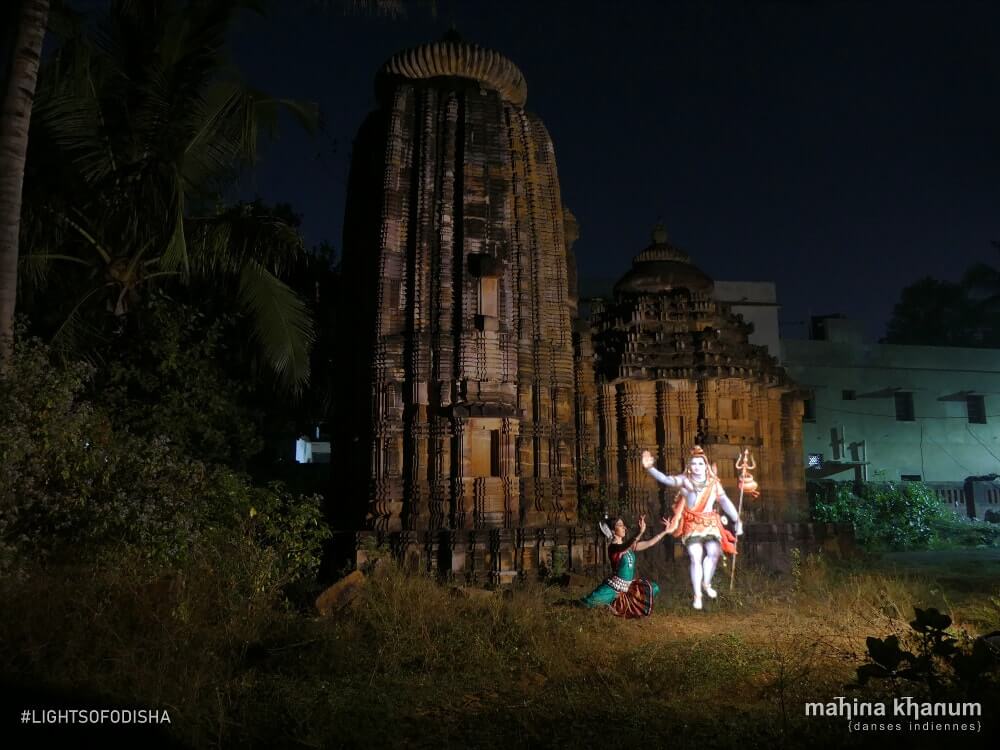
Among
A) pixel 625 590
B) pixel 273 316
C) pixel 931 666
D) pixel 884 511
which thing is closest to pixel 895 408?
pixel 884 511

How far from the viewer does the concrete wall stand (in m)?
30.2

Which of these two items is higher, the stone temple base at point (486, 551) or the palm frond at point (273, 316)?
the palm frond at point (273, 316)

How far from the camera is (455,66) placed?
1397 cm

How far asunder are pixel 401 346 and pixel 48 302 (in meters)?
6.88

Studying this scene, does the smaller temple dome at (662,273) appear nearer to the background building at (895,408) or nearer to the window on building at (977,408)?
the background building at (895,408)

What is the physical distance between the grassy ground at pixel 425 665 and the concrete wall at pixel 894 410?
2241 cm

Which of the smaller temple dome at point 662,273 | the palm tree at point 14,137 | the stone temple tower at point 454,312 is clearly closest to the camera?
the palm tree at point 14,137

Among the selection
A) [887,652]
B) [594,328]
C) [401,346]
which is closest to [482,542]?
[401,346]

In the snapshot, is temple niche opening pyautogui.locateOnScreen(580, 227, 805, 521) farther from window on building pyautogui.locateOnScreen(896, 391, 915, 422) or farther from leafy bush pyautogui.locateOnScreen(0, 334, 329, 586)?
window on building pyautogui.locateOnScreen(896, 391, 915, 422)

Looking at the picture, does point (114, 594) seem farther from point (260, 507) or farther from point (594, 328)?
point (594, 328)

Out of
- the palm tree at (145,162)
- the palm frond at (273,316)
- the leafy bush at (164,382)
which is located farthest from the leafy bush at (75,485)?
the palm frond at (273,316)

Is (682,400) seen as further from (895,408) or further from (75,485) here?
(895,408)

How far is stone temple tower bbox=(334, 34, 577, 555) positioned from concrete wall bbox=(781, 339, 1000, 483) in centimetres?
2043

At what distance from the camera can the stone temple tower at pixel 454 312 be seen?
38.8 feet
